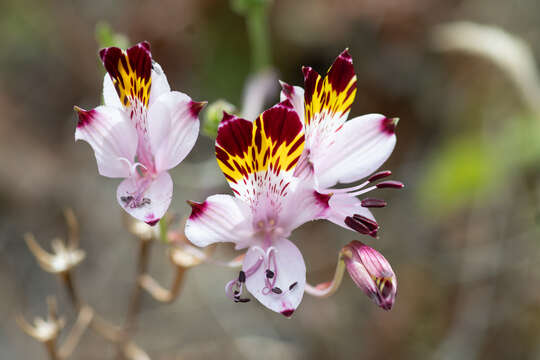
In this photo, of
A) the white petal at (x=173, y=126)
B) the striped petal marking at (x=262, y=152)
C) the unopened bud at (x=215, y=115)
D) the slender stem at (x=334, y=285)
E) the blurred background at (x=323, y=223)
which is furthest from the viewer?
the blurred background at (x=323, y=223)

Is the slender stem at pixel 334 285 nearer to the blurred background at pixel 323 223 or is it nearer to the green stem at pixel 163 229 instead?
the green stem at pixel 163 229

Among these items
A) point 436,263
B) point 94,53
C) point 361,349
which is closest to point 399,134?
point 436,263

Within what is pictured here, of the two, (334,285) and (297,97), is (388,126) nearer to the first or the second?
(297,97)

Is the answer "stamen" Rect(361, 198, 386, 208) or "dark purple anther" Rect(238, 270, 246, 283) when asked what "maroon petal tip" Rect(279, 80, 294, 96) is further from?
"dark purple anther" Rect(238, 270, 246, 283)

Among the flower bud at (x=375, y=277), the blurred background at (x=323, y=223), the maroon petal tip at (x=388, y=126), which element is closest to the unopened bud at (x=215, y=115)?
the maroon petal tip at (x=388, y=126)

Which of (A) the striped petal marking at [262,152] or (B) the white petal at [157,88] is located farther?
(B) the white petal at [157,88]

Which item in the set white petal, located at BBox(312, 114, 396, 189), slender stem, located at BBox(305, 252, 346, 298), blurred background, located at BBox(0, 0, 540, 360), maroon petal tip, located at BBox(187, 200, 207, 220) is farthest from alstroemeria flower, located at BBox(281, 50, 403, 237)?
blurred background, located at BBox(0, 0, 540, 360)

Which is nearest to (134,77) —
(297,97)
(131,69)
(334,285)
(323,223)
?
(131,69)
